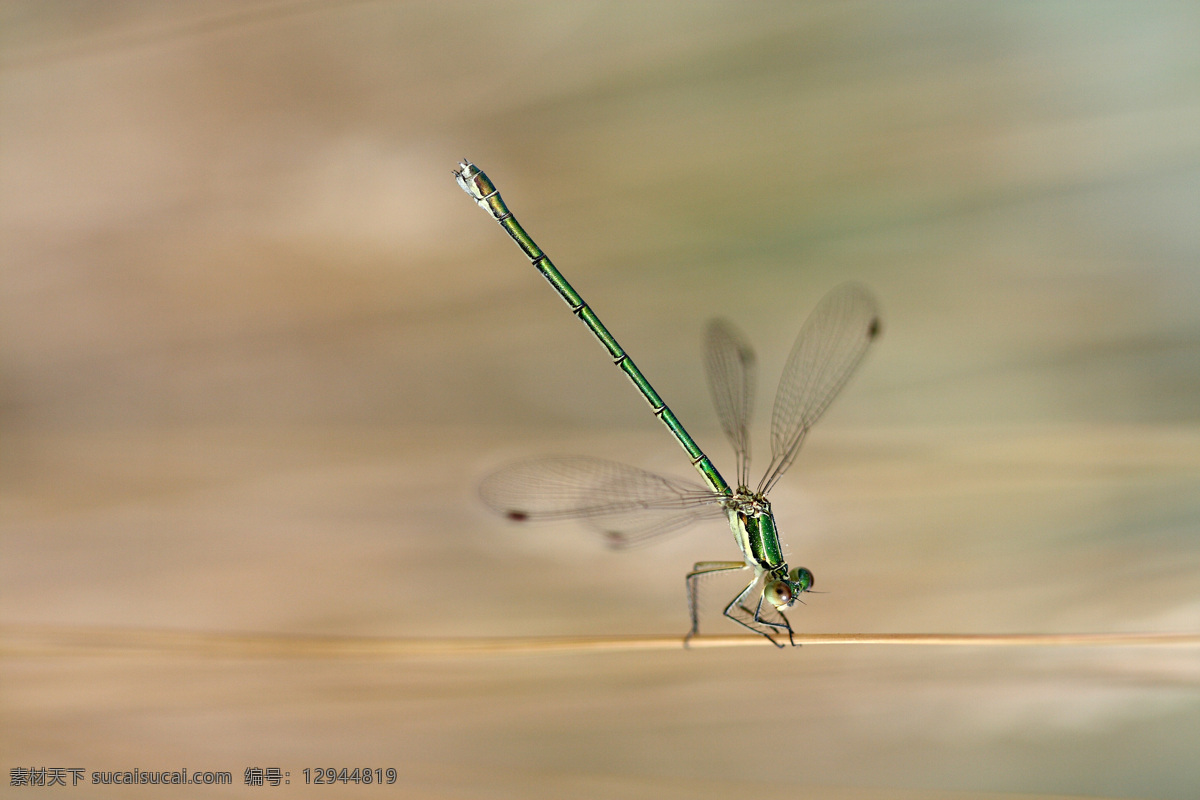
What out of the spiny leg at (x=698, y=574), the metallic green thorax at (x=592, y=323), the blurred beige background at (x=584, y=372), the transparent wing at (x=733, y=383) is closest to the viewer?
the blurred beige background at (x=584, y=372)

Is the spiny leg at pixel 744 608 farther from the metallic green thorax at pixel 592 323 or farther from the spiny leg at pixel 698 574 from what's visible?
the metallic green thorax at pixel 592 323

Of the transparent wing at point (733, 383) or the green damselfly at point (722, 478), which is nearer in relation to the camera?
the green damselfly at point (722, 478)

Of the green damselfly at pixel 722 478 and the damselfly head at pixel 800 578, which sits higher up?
the green damselfly at pixel 722 478

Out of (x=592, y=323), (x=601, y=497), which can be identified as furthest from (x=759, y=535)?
(x=592, y=323)

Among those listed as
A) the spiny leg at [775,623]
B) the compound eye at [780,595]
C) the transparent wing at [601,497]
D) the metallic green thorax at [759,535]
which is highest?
the transparent wing at [601,497]

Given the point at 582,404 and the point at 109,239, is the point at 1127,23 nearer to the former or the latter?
the point at 582,404

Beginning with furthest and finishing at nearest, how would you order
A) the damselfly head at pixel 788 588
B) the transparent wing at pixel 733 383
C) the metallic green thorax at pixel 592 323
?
1. the transparent wing at pixel 733 383
2. the metallic green thorax at pixel 592 323
3. the damselfly head at pixel 788 588

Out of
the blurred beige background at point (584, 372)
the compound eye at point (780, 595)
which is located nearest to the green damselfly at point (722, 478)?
the compound eye at point (780, 595)

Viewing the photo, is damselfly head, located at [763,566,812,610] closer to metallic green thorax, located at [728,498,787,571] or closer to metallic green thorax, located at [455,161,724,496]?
metallic green thorax, located at [728,498,787,571]

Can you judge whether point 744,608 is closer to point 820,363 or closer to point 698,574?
point 698,574
